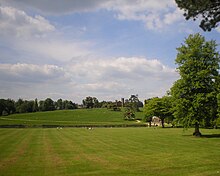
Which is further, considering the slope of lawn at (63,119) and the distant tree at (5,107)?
the distant tree at (5,107)

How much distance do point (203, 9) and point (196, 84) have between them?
84.7 feet

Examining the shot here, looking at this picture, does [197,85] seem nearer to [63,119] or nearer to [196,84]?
[196,84]

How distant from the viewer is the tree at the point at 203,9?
1883 cm

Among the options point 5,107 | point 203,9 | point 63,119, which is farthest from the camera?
point 5,107

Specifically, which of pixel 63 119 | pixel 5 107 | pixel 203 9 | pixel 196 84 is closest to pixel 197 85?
pixel 196 84

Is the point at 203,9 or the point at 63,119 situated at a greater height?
the point at 203,9

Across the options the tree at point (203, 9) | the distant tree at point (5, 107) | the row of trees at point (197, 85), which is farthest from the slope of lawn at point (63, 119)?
the tree at point (203, 9)

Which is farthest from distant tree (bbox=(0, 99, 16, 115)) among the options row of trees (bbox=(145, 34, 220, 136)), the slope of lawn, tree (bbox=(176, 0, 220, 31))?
tree (bbox=(176, 0, 220, 31))

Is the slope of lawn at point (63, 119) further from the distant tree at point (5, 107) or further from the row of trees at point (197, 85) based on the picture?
the row of trees at point (197, 85)

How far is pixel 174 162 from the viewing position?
21.2m

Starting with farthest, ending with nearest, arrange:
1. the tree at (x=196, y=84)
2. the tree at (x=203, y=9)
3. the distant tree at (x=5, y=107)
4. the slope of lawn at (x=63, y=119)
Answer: the distant tree at (x=5, y=107)
the slope of lawn at (x=63, y=119)
the tree at (x=196, y=84)
the tree at (x=203, y=9)

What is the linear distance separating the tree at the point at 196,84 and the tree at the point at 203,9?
24759 mm

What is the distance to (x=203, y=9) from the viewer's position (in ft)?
63.4

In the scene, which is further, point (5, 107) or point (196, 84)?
point (5, 107)
